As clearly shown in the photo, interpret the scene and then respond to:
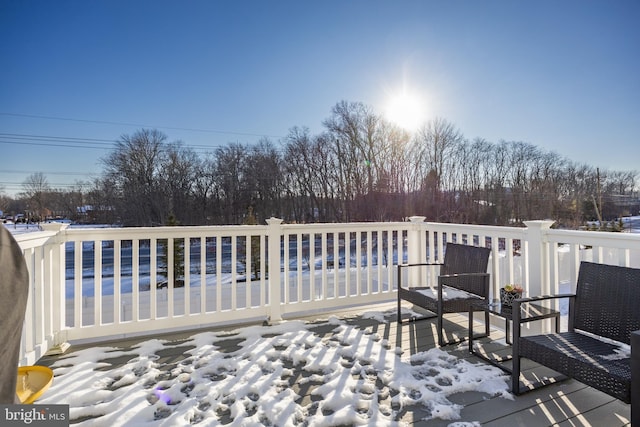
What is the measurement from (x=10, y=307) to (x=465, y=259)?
325 centimetres

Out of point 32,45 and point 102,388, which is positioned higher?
point 32,45

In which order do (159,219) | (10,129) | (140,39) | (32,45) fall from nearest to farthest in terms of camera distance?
(32,45) → (140,39) → (10,129) → (159,219)

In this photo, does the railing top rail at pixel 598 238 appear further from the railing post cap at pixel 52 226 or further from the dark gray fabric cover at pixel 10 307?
the railing post cap at pixel 52 226

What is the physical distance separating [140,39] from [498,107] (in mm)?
11345

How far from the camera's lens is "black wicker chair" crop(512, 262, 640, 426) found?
1.57 m

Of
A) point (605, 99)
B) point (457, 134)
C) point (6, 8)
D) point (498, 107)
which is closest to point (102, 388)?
point (6, 8)

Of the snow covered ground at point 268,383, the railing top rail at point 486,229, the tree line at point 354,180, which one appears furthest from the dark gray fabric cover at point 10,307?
the tree line at point 354,180

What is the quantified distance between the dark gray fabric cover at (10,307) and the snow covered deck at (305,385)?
137cm

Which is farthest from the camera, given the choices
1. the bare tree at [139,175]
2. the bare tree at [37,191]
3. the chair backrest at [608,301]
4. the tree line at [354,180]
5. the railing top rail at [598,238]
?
the bare tree at [139,175]

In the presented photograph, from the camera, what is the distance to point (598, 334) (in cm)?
192

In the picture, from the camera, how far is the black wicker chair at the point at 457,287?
110 inches

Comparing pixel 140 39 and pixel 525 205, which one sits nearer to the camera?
pixel 140 39

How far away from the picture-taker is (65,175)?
46.9 ft

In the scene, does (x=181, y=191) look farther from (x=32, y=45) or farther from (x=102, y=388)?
(x=102, y=388)
